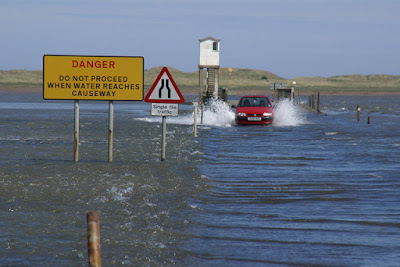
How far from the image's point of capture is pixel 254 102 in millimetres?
32406

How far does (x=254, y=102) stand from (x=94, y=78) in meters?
17.5

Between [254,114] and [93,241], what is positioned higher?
[254,114]

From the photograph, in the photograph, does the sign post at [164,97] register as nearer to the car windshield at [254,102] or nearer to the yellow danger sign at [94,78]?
the yellow danger sign at [94,78]

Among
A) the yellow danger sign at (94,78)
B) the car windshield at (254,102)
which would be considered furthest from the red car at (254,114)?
the yellow danger sign at (94,78)

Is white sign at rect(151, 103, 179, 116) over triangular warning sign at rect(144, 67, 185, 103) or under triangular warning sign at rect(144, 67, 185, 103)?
under

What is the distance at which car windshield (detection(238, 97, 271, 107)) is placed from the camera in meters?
32.2

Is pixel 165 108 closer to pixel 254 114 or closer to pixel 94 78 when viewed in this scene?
pixel 94 78

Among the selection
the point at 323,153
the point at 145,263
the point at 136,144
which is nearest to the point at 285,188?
the point at 145,263

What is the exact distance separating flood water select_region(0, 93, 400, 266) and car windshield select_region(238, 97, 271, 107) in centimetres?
1160

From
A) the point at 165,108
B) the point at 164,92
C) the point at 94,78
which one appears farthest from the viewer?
the point at 94,78

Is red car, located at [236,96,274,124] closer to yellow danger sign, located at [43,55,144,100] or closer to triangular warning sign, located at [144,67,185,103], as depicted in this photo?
yellow danger sign, located at [43,55,144,100]

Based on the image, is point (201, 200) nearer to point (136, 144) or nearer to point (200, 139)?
point (136, 144)

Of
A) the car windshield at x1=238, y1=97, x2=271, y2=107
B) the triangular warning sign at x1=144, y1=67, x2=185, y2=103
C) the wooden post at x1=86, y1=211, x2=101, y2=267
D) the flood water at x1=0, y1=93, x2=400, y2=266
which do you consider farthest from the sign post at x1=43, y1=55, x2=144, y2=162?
the car windshield at x1=238, y1=97, x2=271, y2=107

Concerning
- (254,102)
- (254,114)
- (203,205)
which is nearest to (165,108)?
(203,205)
